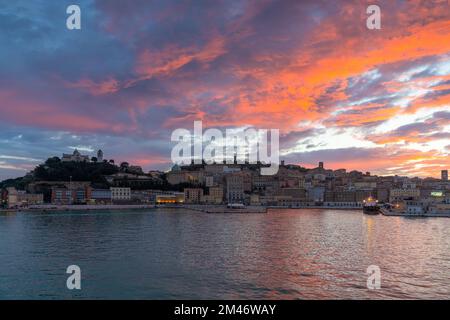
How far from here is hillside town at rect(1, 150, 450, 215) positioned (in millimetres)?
97500

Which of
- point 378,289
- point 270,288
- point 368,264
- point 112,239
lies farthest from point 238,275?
point 112,239

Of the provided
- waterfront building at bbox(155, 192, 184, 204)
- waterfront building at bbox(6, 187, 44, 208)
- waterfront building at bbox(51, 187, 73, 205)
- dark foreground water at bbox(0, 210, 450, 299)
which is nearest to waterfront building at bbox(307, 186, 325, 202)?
waterfront building at bbox(155, 192, 184, 204)

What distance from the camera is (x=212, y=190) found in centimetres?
11744

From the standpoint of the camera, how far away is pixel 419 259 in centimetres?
1827

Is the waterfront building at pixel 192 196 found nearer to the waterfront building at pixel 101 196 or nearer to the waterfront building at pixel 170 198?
the waterfront building at pixel 170 198

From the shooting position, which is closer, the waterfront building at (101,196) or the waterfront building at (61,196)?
the waterfront building at (61,196)

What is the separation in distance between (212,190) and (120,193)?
26735 millimetres

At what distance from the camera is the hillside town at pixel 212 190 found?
97.5m

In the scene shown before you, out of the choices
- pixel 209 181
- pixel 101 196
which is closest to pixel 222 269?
pixel 101 196

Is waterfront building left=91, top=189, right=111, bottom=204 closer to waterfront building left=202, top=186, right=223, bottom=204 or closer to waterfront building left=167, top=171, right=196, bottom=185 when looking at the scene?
waterfront building left=202, top=186, right=223, bottom=204

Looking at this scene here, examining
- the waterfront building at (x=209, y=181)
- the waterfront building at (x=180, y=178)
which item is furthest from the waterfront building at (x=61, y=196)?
the waterfront building at (x=209, y=181)

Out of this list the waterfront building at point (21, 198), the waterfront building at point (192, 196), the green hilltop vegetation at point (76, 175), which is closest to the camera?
the waterfront building at point (21, 198)

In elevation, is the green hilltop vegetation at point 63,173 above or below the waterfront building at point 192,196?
above

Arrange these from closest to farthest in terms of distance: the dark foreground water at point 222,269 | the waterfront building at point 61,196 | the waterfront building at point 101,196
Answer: the dark foreground water at point 222,269, the waterfront building at point 61,196, the waterfront building at point 101,196
